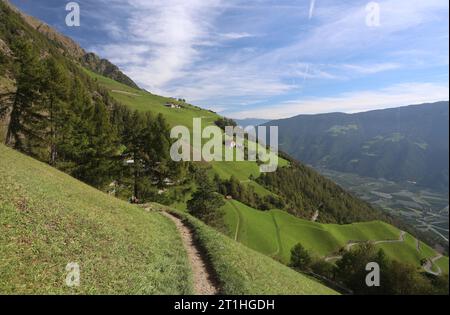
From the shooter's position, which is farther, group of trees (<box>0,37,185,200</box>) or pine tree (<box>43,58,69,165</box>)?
pine tree (<box>43,58,69,165</box>)

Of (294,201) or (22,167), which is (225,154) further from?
(22,167)

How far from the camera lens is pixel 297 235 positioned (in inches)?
4788

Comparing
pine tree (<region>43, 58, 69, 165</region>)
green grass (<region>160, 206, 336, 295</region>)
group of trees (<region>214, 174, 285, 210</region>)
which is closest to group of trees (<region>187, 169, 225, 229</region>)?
pine tree (<region>43, 58, 69, 165</region>)

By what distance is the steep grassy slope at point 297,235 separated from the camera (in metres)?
102

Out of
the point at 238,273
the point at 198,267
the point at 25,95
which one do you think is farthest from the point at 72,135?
the point at 238,273

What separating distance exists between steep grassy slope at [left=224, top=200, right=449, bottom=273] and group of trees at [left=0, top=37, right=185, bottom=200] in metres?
51.4

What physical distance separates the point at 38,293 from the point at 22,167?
2125 cm

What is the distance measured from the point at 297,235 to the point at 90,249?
11285 cm

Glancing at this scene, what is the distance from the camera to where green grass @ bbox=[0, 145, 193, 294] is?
1431 cm

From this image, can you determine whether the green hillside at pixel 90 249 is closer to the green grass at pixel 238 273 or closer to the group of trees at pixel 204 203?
Result: the green grass at pixel 238 273

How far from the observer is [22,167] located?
97.2 feet

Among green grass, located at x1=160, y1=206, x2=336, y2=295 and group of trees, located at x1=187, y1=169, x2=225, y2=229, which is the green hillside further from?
group of trees, located at x1=187, y1=169, x2=225, y2=229

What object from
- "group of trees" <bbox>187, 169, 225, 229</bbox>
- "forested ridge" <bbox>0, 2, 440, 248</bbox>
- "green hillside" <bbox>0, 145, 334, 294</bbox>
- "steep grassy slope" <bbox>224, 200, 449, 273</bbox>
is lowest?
"steep grassy slope" <bbox>224, 200, 449, 273</bbox>
